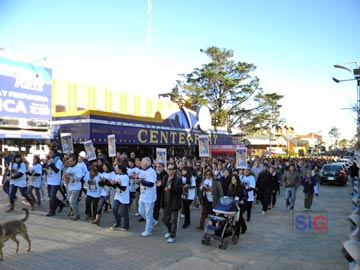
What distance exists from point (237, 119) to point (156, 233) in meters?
36.5

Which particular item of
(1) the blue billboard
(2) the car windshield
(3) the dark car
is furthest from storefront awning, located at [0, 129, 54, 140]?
(2) the car windshield

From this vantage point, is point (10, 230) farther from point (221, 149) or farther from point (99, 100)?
point (221, 149)

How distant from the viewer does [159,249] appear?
6.61 meters

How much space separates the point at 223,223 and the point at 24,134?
1502cm

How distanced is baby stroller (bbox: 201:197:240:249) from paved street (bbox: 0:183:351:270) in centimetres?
20

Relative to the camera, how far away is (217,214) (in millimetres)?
7125

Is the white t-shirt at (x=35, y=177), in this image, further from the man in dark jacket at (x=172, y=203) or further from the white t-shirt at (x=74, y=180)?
the man in dark jacket at (x=172, y=203)

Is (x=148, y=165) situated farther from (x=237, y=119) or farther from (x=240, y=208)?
(x=237, y=119)

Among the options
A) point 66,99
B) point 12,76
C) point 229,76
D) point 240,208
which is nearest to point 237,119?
point 229,76

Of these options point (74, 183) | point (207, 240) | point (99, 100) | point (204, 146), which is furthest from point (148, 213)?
point (99, 100)

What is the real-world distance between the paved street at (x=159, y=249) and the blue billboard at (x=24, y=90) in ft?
35.7

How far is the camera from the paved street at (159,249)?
5762mm

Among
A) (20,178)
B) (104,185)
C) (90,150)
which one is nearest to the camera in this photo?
(104,185)

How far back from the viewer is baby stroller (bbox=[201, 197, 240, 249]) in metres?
6.83
